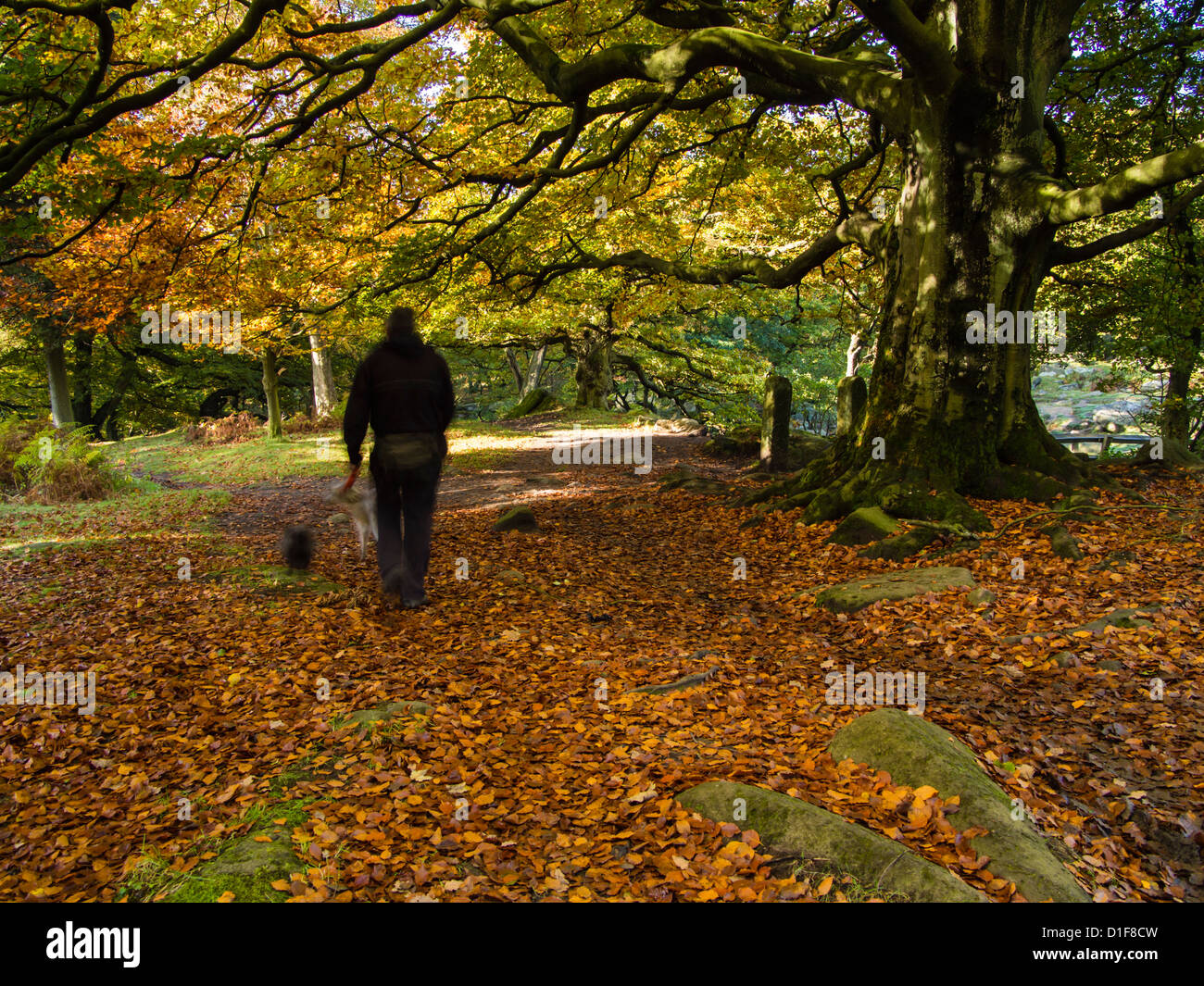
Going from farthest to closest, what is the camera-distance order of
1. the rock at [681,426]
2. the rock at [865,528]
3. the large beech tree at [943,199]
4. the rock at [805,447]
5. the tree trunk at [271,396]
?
the rock at [681,426] < the tree trunk at [271,396] < the rock at [805,447] < the rock at [865,528] < the large beech tree at [943,199]

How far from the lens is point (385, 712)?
4.39m

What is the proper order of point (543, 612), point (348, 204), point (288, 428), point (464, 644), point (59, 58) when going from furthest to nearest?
point (288, 428) → point (348, 204) → point (59, 58) → point (543, 612) → point (464, 644)

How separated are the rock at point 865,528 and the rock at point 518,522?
410 centimetres

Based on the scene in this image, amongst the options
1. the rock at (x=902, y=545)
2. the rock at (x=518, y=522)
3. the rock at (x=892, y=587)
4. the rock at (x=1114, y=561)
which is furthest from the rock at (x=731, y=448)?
the rock at (x=1114, y=561)

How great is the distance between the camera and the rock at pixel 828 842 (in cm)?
275

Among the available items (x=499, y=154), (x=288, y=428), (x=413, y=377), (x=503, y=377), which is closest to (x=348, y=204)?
(x=499, y=154)

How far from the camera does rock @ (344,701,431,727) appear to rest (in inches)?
168

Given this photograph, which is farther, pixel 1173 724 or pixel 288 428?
pixel 288 428

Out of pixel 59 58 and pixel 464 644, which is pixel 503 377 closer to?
pixel 59 58

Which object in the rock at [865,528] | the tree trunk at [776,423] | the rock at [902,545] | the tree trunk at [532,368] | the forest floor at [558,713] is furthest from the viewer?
the tree trunk at [532,368]

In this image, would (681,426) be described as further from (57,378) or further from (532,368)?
(57,378)

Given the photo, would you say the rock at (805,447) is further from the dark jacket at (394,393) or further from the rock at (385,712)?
the rock at (385,712)
